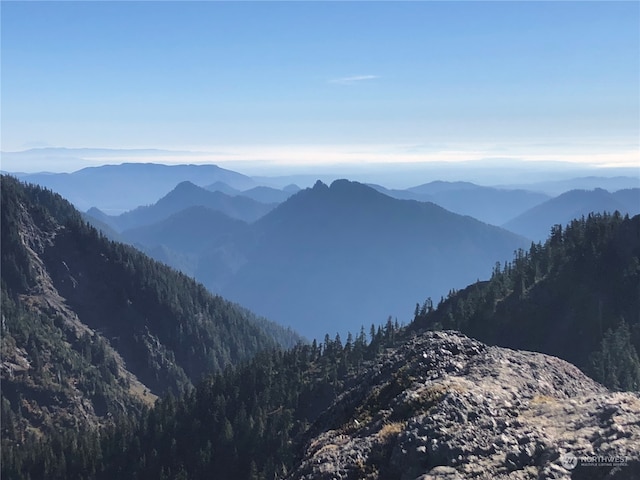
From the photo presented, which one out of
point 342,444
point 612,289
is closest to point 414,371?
point 342,444

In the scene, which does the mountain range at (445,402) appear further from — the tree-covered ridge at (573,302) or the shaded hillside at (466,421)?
the tree-covered ridge at (573,302)

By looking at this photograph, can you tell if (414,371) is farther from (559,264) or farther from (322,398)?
(559,264)

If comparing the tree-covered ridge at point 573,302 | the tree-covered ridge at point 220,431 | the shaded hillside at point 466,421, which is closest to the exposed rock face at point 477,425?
the shaded hillside at point 466,421

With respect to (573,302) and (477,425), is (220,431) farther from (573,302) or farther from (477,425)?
(477,425)

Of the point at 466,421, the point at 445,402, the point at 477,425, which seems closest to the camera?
the point at 477,425

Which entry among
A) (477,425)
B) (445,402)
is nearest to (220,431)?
(445,402)

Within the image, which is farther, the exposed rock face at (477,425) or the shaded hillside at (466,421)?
the shaded hillside at (466,421)
